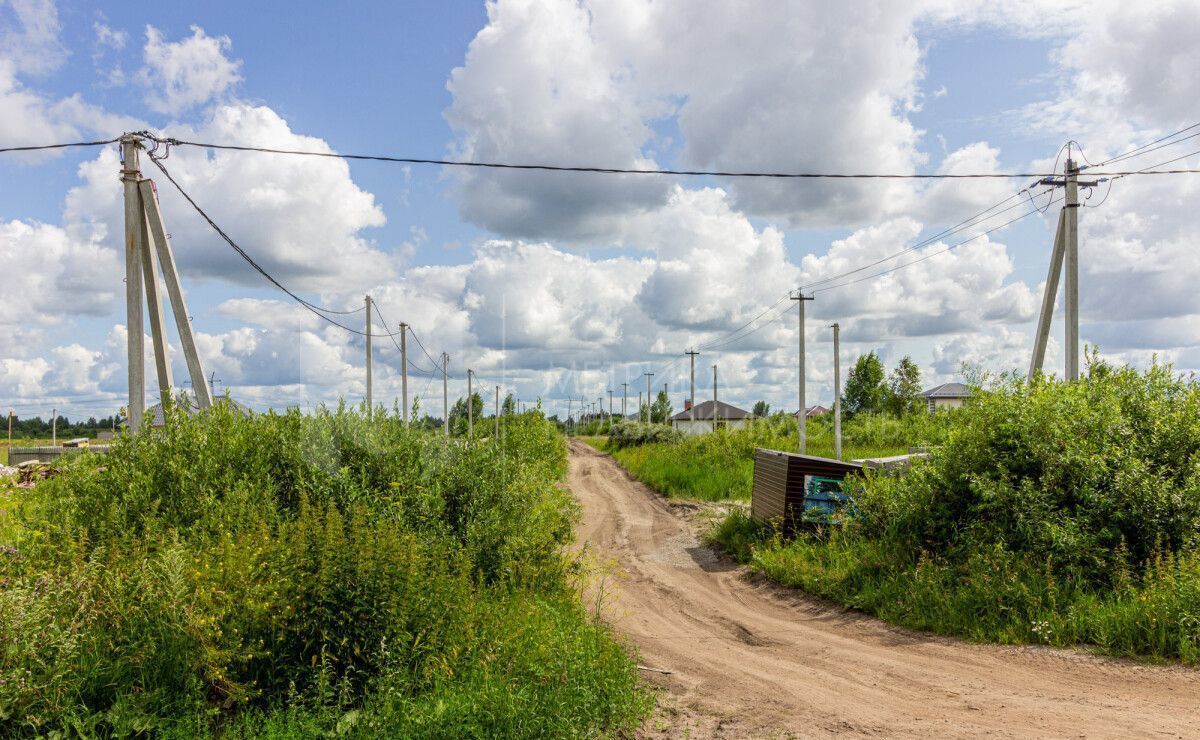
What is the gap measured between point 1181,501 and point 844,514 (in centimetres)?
491

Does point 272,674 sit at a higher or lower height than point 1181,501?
lower

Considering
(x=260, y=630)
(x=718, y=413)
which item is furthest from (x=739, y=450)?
(x=718, y=413)

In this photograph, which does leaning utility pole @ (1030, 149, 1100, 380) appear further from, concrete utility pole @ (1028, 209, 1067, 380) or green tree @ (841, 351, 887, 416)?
green tree @ (841, 351, 887, 416)

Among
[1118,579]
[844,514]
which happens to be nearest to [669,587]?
[844,514]

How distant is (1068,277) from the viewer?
1494 cm

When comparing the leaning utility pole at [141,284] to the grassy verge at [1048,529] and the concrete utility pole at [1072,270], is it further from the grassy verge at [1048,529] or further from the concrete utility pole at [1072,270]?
the concrete utility pole at [1072,270]

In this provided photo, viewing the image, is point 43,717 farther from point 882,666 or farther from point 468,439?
point 882,666


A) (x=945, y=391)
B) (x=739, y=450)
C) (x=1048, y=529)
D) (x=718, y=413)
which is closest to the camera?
(x=1048, y=529)

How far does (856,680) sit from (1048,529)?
13.1ft

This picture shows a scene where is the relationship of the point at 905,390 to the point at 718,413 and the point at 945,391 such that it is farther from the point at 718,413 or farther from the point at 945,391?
the point at 718,413

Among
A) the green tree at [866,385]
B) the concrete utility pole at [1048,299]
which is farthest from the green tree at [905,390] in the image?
the concrete utility pole at [1048,299]

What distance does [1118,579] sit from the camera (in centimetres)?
902

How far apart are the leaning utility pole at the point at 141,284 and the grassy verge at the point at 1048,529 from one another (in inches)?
399

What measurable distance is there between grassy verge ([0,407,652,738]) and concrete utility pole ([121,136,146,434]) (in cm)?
299
